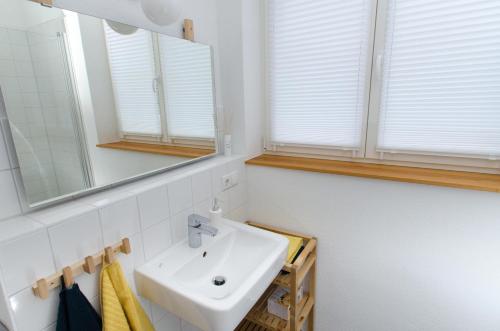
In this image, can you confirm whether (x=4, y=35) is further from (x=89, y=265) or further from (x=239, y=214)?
(x=239, y=214)

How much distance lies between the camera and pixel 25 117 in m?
0.77

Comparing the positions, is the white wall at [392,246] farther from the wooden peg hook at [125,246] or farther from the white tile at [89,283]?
the white tile at [89,283]

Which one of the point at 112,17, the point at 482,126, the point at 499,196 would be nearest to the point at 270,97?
the point at 112,17

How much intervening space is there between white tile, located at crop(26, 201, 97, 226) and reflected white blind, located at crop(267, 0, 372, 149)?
4.04ft

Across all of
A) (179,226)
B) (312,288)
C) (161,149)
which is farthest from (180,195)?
(312,288)

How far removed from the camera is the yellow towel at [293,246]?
1.37 meters

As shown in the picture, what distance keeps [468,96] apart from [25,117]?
177 centimetres

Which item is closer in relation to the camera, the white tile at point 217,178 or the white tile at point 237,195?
the white tile at point 217,178

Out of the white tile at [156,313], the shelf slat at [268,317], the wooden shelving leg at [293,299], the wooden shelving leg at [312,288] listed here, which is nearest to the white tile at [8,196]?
the white tile at [156,313]

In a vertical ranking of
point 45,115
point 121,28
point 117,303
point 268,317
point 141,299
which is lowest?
point 268,317

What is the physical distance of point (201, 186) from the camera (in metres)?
1.30

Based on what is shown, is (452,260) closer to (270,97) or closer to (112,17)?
(270,97)

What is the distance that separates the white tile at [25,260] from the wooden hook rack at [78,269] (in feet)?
0.08

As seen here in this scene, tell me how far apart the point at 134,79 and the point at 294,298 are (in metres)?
1.28
